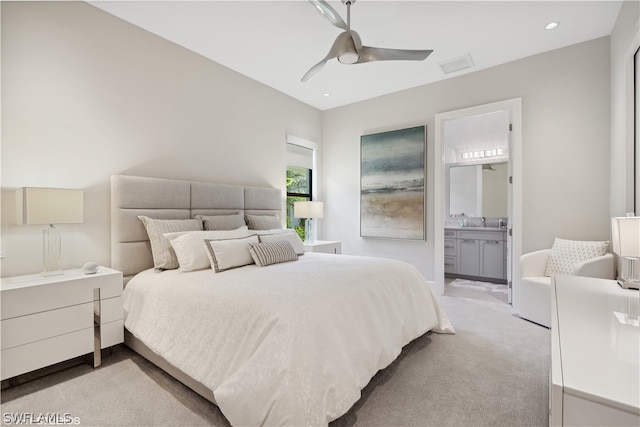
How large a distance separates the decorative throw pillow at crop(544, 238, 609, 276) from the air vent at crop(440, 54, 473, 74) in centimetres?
229

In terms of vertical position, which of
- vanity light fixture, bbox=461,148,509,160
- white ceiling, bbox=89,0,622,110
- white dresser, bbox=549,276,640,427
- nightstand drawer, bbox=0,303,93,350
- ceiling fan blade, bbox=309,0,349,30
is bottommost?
nightstand drawer, bbox=0,303,93,350

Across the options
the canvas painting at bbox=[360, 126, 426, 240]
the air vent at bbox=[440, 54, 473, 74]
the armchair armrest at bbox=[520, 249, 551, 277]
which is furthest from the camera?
the canvas painting at bbox=[360, 126, 426, 240]

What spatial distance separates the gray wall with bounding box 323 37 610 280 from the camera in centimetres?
318

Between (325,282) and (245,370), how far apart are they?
0.73m

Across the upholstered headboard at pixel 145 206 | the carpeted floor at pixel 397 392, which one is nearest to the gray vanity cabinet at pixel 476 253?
the carpeted floor at pixel 397 392

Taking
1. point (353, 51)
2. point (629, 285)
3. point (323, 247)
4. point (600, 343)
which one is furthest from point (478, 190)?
point (600, 343)

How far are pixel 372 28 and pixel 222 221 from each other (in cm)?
246

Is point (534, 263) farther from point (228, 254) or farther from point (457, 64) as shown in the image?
point (228, 254)

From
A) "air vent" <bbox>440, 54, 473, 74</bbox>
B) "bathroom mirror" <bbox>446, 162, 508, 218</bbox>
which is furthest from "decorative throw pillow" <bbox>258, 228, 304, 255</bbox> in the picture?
"bathroom mirror" <bbox>446, 162, 508, 218</bbox>

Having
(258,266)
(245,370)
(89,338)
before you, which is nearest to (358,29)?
(258,266)

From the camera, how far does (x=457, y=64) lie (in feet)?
12.1

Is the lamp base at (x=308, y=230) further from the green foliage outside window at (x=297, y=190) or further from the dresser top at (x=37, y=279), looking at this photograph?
the dresser top at (x=37, y=279)

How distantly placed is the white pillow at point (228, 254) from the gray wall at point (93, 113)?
105 cm

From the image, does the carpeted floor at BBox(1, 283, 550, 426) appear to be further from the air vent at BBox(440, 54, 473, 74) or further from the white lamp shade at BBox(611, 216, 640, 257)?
the air vent at BBox(440, 54, 473, 74)
